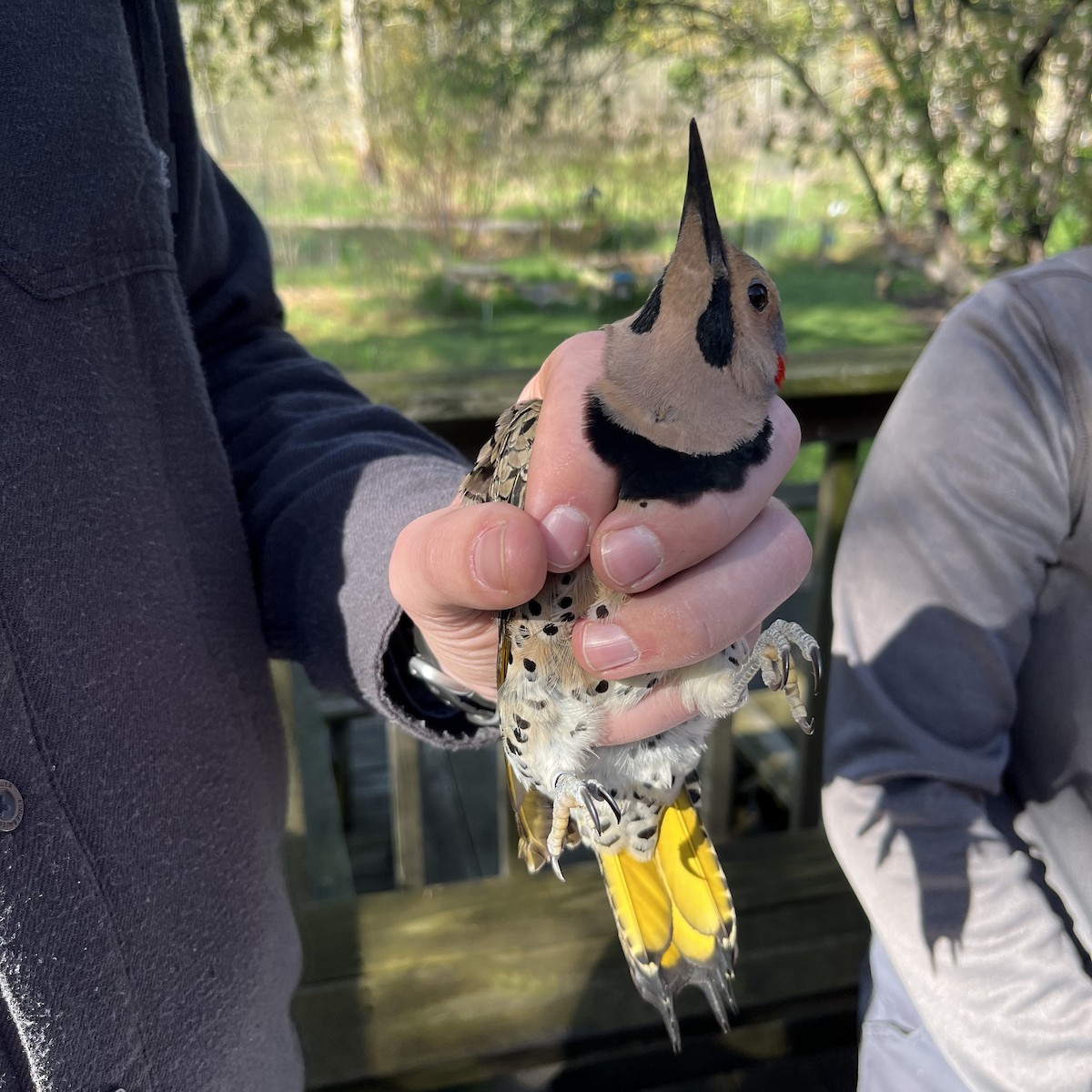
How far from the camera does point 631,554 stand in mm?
898

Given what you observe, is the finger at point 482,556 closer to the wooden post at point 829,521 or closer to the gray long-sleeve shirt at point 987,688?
the gray long-sleeve shirt at point 987,688

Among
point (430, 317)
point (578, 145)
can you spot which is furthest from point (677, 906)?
point (578, 145)

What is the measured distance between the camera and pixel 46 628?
0.88m

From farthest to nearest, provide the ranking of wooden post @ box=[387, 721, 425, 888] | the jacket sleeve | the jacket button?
wooden post @ box=[387, 721, 425, 888] < the jacket sleeve < the jacket button

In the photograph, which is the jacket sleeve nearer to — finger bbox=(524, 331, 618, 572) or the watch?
the watch

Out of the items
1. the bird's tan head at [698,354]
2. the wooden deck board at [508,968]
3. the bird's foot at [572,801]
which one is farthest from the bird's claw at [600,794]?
the wooden deck board at [508,968]

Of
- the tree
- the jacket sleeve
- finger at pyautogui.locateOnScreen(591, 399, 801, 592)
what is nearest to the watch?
the jacket sleeve

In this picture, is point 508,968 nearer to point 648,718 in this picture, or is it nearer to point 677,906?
point 677,906

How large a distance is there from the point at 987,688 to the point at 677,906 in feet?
2.20

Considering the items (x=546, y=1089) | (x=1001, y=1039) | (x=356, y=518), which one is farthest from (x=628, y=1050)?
(x=356, y=518)

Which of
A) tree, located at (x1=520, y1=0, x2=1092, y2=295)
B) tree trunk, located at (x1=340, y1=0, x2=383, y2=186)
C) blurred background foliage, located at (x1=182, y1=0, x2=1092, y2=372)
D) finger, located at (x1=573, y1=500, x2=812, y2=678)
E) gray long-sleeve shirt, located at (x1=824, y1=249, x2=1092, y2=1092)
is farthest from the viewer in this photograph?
tree trunk, located at (x1=340, y1=0, x2=383, y2=186)

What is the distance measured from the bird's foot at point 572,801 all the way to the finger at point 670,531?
0.29 metres

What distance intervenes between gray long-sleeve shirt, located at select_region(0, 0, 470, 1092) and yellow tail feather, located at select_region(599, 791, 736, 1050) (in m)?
0.33

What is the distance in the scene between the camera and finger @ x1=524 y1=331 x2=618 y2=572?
3.09 ft
